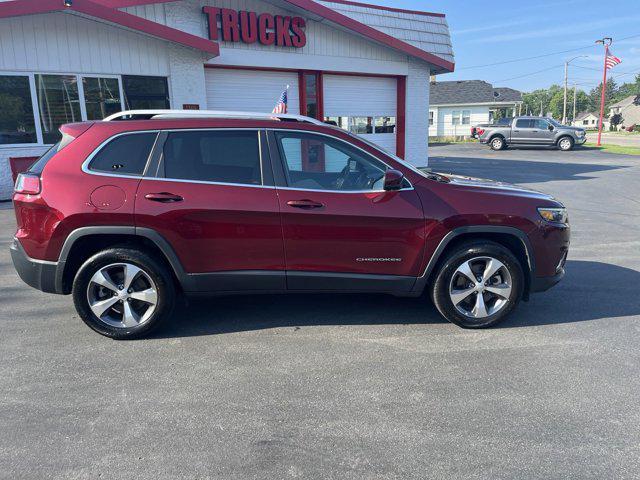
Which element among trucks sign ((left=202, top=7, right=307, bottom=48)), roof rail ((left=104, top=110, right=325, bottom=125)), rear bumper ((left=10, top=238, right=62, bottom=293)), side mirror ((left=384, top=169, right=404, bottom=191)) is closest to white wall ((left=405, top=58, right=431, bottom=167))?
trucks sign ((left=202, top=7, right=307, bottom=48))

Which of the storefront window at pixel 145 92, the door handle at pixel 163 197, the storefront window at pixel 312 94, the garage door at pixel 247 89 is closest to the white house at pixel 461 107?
the storefront window at pixel 312 94

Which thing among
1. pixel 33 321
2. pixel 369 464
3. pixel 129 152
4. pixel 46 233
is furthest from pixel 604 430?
pixel 33 321

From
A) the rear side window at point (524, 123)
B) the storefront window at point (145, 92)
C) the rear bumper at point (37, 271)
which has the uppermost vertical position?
the storefront window at point (145, 92)

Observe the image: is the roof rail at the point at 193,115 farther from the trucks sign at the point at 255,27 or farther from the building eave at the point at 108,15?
the trucks sign at the point at 255,27

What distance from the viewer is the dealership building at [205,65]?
973 cm

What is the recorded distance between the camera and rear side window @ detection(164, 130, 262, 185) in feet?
12.9

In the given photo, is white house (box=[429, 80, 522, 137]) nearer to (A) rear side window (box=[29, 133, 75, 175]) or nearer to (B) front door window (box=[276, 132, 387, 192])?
(B) front door window (box=[276, 132, 387, 192])

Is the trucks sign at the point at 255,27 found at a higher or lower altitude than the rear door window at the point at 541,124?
higher

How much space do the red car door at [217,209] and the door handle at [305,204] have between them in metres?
0.13

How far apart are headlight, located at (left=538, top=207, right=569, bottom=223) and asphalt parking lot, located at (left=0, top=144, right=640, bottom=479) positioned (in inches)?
36.7

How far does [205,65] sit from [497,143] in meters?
22.0

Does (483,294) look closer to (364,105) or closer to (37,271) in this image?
(37,271)

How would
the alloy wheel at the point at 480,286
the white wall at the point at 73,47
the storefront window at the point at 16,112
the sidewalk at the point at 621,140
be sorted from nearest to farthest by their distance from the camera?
the alloy wheel at the point at 480,286
the white wall at the point at 73,47
the storefront window at the point at 16,112
the sidewalk at the point at 621,140

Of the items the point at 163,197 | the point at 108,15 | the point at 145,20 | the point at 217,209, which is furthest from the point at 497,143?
the point at 163,197
